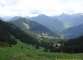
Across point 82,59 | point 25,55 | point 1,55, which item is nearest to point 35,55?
point 25,55

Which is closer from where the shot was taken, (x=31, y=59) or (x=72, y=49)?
(x=31, y=59)

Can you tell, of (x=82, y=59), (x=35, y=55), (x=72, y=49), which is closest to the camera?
(x=82, y=59)

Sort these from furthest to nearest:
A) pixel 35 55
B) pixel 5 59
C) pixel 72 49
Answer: pixel 72 49 → pixel 35 55 → pixel 5 59

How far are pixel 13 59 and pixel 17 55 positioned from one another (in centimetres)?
251

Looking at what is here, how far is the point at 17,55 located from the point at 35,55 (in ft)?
13.5

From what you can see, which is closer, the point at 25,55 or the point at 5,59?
the point at 5,59

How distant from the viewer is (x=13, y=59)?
3481 cm

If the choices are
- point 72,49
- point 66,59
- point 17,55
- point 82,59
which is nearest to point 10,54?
point 17,55

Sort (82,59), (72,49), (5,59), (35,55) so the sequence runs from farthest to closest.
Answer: (72,49)
(35,55)
(82,59)
(5,59)

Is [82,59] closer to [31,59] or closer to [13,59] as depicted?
[31,59]

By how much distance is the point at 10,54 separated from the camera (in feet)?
124

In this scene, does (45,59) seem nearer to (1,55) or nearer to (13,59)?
(13,59)

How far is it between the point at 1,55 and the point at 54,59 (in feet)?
34.8

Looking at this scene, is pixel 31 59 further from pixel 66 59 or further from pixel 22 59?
pixel 66 59
